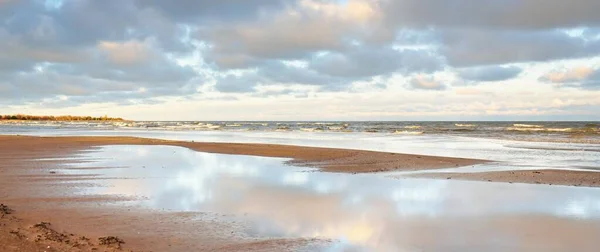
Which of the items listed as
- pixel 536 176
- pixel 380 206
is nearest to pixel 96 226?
pixel 380 206

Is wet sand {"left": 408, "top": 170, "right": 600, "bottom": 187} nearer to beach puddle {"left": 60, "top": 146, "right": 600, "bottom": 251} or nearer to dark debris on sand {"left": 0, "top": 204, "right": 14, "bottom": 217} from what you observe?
beach puddle {"left": 60, "top": 146, "right": 600, "bottom": 251}

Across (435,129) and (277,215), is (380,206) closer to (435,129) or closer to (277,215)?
(277,215)

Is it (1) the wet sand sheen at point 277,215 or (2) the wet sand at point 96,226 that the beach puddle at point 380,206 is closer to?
(1) the wet sand sheen at point 277,215

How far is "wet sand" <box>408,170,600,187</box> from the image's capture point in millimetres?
14352

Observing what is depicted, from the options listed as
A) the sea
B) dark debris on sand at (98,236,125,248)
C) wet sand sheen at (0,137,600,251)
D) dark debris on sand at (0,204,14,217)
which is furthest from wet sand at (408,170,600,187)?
the sea

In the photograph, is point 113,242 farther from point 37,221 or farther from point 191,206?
point 191,206

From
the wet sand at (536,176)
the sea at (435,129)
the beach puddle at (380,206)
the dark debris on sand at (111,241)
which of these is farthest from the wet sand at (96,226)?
the sea at (435,129)

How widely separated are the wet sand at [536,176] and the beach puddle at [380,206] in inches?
41.1

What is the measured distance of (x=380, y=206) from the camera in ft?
34.0

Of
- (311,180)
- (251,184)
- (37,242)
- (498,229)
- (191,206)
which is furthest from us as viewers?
(311,180)

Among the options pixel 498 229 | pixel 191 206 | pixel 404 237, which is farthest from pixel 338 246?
pixel 191 206

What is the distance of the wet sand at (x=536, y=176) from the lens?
14.4 metres

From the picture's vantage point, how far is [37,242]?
7059mm

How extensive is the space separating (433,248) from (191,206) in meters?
→ 5.24
